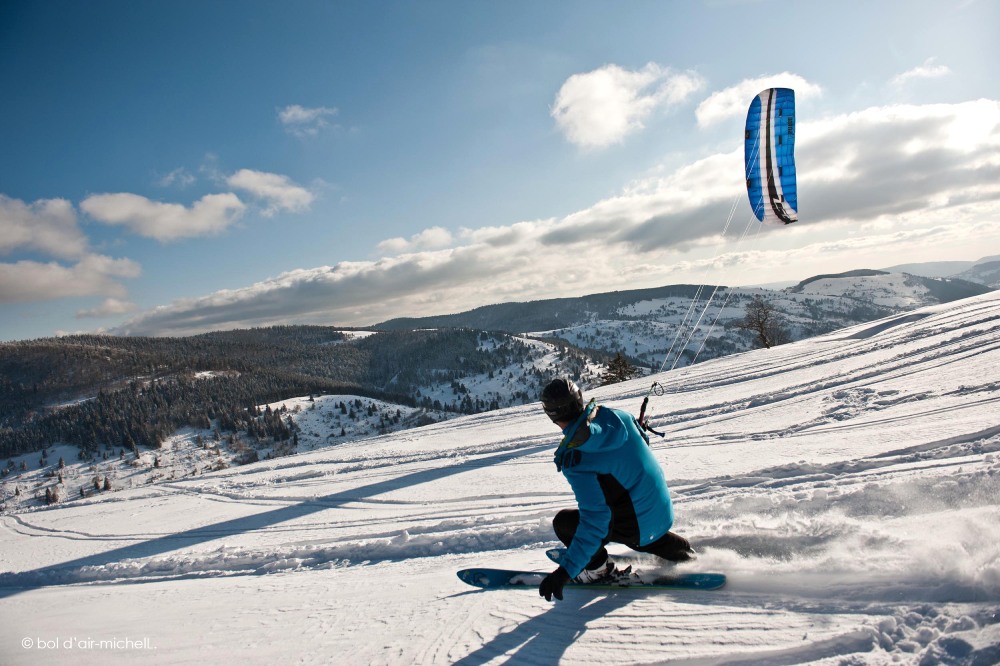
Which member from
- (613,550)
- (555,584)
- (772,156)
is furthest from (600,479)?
(772,156)

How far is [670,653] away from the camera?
8.68 ft

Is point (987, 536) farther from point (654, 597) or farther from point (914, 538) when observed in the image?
point (654, 597)

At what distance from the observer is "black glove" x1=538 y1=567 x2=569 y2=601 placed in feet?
10.0

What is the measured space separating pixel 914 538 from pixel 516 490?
206 inches

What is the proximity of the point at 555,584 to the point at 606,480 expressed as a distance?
78 centimetres

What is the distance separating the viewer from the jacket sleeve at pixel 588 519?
2916 mm

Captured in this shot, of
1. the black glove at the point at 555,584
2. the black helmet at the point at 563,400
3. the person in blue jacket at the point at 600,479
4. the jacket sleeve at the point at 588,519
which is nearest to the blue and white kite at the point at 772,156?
the person in blue jacket at the point at 600,479

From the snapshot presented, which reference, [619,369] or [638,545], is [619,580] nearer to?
[638,545]

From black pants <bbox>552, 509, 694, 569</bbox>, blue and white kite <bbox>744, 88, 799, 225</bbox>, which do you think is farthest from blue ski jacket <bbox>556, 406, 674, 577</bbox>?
blue and white kite <bbox>744, 88, 799, 225</bbox>

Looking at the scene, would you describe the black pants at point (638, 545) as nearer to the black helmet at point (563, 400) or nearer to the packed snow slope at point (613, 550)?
the packed snow slope at point (613, 550)

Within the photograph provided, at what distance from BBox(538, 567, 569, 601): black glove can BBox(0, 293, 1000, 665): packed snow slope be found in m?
0.29

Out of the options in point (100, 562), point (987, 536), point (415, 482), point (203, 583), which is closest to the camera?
point (987, 536)

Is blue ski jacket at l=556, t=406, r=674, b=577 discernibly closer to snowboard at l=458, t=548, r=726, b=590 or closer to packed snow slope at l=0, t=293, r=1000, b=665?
snowboard at l=458, t=548, r=726, b=590

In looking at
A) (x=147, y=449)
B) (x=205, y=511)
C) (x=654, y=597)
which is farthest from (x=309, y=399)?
(x=654, y=597)
